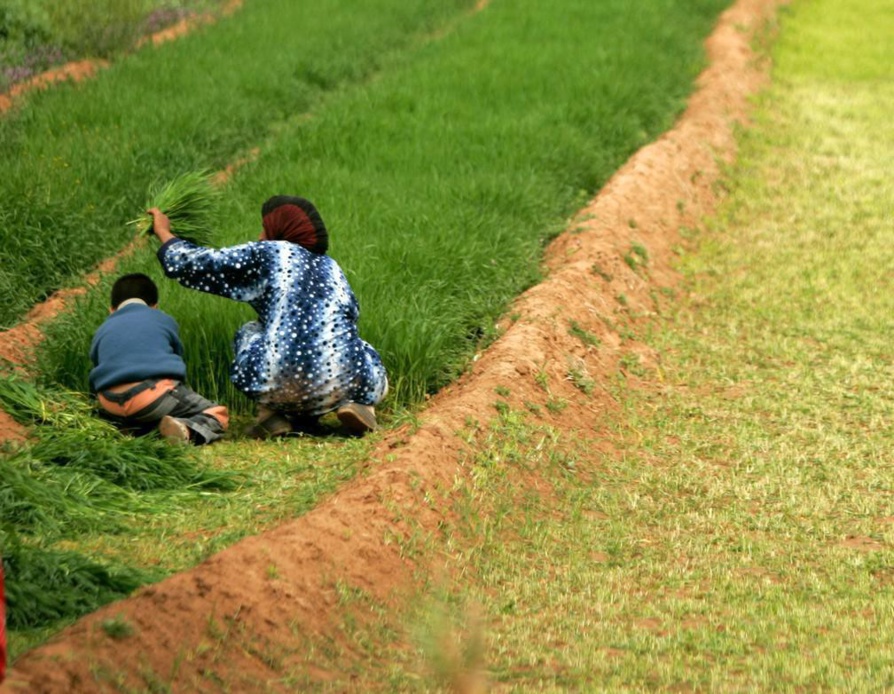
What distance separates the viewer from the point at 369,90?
37.9 ft

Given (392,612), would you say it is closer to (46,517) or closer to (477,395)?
(46,517)

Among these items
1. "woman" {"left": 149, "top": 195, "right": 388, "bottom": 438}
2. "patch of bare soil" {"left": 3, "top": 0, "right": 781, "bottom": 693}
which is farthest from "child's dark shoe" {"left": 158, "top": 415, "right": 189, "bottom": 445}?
"patch of bare soil" {"left": 3, "top": 0, "right": 781, "bottom": 693}

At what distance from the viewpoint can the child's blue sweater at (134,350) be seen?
5.68 metres

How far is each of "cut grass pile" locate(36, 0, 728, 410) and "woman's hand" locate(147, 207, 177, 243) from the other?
45cm

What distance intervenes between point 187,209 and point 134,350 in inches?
33.8

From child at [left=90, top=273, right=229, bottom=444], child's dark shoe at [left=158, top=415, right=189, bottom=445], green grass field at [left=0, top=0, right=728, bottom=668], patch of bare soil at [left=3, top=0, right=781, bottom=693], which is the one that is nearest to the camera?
patch of bare soil at [left=3, top=0, right=781, bottom=693]

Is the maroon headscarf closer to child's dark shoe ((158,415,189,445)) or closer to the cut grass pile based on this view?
the cut grass pile

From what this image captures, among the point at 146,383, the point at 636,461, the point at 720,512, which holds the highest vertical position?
the point at 146,383

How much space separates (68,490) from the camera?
476 cm

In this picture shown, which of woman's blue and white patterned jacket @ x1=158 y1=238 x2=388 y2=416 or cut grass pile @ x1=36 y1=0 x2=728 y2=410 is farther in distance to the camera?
cut grass pile @ x1=36 y1=0 x2=728 y2=410

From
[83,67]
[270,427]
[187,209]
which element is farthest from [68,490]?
[83,67]

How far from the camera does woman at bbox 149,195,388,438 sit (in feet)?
18.9

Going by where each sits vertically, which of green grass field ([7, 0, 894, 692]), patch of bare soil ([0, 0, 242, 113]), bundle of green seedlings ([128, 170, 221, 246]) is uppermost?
bundle of green seedlings ([128, 170, 221, 246])

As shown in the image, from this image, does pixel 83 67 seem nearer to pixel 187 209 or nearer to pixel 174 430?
pixel 187 209
